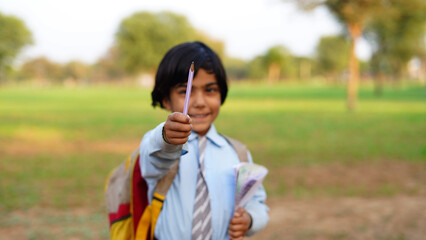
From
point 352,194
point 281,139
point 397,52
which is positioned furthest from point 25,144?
point 397,52

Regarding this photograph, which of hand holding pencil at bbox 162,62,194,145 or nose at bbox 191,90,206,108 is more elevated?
nose at bbox 191,90,206,108

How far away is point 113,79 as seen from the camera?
98.6 m

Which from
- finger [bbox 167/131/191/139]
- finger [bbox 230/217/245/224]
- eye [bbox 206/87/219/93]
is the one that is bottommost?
finger [bbox 230/217/245/224]

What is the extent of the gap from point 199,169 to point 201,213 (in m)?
0.17

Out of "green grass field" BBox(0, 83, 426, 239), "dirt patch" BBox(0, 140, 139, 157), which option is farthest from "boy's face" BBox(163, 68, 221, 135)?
"dirt patch" BBox(0, 140, 139, 157)

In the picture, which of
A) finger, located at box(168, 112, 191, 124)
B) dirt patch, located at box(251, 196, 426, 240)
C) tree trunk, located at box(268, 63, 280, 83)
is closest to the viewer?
finger, located at box(168, 112, 191, 124)

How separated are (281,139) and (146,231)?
7764mm

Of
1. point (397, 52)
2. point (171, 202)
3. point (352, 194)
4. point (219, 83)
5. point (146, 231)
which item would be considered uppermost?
point (397, 52)

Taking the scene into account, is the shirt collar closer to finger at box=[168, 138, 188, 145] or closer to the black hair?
the black hair

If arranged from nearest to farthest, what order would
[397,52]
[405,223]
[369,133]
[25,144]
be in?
1. [405,223]
2. [25,144]
3. [369,133]
4. [397,52]

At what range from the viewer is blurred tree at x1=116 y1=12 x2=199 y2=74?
49213 mm

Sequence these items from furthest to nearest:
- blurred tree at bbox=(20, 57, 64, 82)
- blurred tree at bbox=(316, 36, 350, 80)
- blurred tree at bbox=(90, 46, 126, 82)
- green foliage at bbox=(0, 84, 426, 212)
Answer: blurred tree at bbox=(90, 46, 126, 82) < blurred tree at bbox=(20, 57, 64, 82) < blurred tree at bbox=(316, 36, 350, 80) < green foliage at bbox=(0, 84, 426, 212)

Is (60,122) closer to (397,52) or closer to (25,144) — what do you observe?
(25,144)

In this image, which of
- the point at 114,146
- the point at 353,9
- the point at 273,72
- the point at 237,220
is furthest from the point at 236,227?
the point at 273,72
